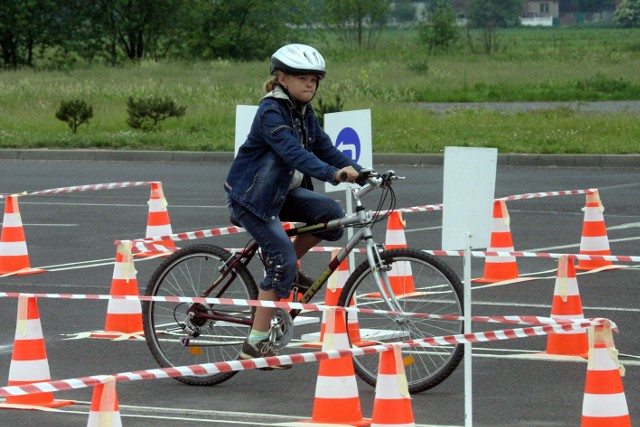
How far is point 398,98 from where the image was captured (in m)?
35.8

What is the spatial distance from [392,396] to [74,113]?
76.1 feet

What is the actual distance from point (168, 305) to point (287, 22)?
6233cm

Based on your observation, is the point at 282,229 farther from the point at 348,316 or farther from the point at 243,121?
the point at 243,121

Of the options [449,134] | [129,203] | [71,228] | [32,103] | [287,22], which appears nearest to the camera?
[71,228]

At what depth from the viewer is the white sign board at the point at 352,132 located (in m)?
9.48

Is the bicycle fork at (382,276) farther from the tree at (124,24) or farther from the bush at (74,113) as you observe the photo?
the tree at (124,24)

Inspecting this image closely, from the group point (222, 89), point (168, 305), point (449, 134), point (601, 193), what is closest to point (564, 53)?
point (222, 89)

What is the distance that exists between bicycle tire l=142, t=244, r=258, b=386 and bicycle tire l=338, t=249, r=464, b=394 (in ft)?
2.31

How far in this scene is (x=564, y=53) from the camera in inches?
2462

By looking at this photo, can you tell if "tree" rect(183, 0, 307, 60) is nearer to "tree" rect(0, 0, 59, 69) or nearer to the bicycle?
"tree" rect(0, 0, 59, 69)

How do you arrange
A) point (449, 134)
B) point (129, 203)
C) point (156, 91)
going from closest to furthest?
point (129, 203)
point (449, 134)
point (156, 91)

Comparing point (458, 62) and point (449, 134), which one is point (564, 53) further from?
point (449, 134)

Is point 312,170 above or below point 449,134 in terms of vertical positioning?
above

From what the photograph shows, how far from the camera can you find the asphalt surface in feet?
24.3
